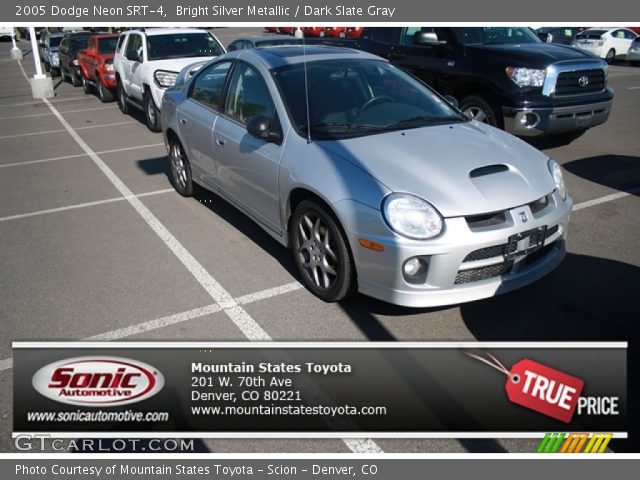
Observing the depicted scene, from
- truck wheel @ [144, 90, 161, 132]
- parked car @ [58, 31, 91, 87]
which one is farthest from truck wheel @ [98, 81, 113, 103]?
truck wheel @ [144, 90, 161, 132]

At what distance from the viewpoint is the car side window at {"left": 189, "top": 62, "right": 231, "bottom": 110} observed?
16.8ft

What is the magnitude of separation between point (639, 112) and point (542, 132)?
4992 mm

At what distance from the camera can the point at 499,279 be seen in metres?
3.47

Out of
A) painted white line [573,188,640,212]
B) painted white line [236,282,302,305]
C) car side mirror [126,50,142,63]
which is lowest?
painted white line [236,282,302,305]

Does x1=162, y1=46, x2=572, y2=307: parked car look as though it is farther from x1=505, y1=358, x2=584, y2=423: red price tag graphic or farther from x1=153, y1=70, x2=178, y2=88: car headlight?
x1=153, y1=70, x2=178, y2=88: car headlight

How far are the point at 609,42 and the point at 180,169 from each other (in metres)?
20.4

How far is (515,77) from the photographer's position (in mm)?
6973

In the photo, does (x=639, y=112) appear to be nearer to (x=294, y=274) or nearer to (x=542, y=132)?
(x=542, y=132)

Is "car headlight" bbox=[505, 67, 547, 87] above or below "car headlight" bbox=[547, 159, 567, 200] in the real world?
above

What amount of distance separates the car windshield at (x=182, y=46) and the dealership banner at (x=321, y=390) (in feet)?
25.9

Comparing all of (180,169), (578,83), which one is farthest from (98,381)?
(578,83)

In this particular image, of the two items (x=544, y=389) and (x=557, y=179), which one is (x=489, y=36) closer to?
(x=557, y=179)

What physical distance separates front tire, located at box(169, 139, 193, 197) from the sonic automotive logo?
3.12 m

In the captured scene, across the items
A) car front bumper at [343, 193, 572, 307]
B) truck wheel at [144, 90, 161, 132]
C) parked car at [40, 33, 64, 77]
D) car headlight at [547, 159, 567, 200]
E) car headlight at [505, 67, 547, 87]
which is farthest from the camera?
parked car at [40, 33, 64, 77]
